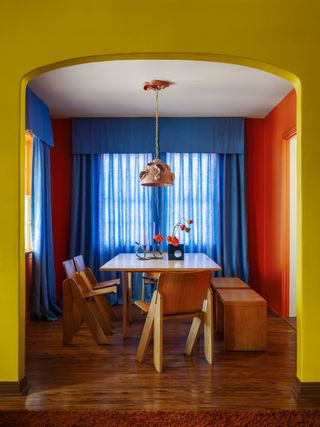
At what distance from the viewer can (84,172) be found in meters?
6.15

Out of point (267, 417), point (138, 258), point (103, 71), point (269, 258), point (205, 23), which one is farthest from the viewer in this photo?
point (269, 258)

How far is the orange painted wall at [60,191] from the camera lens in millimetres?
6125

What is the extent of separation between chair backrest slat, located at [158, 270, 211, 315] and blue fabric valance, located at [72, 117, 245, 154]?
9.72 ft

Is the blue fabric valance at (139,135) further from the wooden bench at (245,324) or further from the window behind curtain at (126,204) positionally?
the wooden bench at (245,324)

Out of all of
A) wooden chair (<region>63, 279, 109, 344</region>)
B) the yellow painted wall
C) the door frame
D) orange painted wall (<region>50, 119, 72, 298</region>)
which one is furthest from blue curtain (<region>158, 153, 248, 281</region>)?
the yellow painted wall

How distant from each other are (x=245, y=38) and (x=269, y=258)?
3541mm

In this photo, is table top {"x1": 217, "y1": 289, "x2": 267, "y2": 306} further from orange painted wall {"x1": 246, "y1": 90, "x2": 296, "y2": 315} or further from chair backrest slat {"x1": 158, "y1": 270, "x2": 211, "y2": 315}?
orange painted wall {"x1": 246, "y1": 90, "x2": 296, "y2": 315}

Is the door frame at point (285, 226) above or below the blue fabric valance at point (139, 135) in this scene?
below

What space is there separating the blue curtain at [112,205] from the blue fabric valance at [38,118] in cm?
92

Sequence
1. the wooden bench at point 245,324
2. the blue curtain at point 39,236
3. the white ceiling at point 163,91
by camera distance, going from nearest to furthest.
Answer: the wooden bench at point 245,324 < the white ceiling at point 163,91 < the blue curtain at point 39,236

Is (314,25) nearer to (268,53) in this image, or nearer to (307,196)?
(268,53)

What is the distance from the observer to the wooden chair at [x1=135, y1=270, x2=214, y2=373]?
3.39 m

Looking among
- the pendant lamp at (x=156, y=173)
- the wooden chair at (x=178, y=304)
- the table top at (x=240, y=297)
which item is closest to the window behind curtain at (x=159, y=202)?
the pendant lamp at (x=156, y=173)

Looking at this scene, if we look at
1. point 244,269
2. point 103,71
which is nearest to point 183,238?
point 244,269
